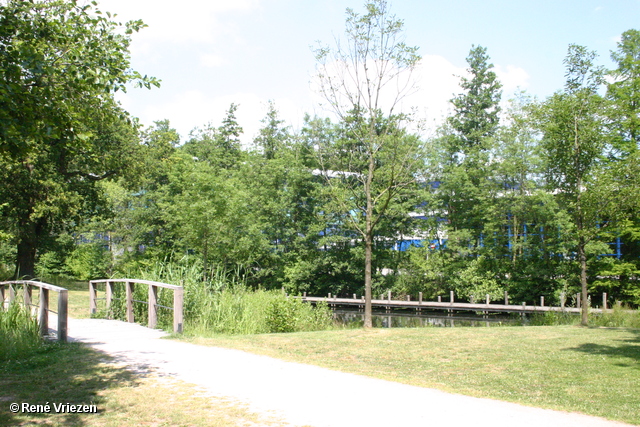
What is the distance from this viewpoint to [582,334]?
12.4 meters

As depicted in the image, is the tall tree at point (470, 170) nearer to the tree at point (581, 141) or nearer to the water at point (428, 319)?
the water at point (428, 319)

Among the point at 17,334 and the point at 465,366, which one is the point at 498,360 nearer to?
the point at 465,366

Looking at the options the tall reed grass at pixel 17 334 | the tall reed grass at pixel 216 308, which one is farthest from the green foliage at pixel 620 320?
the tall reed grass at pixel 17 334

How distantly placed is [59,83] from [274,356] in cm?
526

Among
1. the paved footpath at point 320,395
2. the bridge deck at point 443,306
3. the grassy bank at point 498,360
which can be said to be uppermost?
the paved footpath at point 320,395

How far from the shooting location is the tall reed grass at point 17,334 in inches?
298

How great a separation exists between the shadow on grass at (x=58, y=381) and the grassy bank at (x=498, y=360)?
8.16 feet

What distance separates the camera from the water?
78.1 feet

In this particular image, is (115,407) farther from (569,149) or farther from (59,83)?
(569,149)

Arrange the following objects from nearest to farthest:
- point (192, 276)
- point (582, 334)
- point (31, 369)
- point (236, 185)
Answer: point (31, 369) → point (582, 334) → point (192, 276) → point (236, 185)

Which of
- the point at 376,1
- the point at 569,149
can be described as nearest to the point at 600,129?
the point at 569,149

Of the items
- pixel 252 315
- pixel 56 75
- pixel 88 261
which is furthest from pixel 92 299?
pixel 88 261

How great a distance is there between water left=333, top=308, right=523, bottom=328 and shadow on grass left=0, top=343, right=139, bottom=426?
16.5m

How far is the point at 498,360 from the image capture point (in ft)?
29.3
